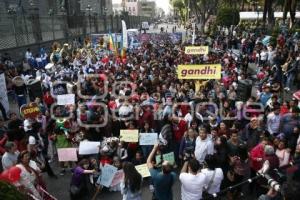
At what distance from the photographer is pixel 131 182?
5.79 metres

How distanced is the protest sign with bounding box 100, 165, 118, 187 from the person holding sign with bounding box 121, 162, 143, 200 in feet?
5.16

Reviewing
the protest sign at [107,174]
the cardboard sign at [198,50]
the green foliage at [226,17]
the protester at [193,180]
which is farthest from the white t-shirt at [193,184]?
the green foliage at [226,17]

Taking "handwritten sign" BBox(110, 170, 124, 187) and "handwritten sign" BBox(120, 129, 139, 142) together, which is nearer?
"handwritten sign" BBox(110, 170, 124, 187)

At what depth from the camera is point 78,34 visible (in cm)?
3772

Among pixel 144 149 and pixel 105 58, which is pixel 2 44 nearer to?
pixel 105 58

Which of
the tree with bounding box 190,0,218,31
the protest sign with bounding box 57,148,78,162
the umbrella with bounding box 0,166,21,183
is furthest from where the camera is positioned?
the tree with bounding box 190,0,218,31

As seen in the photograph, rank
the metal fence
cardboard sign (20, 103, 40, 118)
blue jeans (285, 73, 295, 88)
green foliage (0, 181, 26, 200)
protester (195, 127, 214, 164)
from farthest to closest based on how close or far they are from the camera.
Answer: the metal fence
blue jeans (285, 73, 295, 88)
cardboard sign (20, 103, 40, 118)
protester (195, 127, 214, 164)
green foliage (0, 181, 26, 200)

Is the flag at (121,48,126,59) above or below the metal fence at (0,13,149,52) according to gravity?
below

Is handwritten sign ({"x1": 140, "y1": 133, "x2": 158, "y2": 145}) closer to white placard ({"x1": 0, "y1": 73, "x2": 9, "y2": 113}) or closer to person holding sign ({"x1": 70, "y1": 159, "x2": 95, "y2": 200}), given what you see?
person holding sign ({"x1": 70, "y1": 159, "x2": 95, "y2": 200})

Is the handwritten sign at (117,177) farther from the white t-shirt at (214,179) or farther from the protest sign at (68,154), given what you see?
the white t-shirt at (214,179)

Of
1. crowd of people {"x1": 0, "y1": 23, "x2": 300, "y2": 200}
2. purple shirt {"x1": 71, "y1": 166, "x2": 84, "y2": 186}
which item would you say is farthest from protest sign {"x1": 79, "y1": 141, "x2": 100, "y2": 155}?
purple shirt {"x1": 71, "y1": 166, "x2": 84, "y2": 186}

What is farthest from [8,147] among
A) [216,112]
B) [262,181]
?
[216,112]

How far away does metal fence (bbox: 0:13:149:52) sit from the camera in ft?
77.8

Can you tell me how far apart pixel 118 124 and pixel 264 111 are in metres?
4.10
